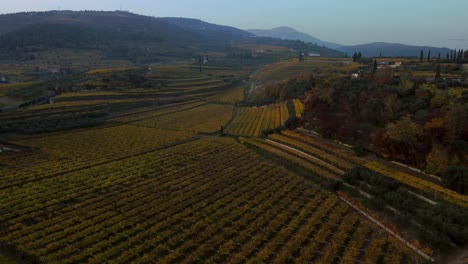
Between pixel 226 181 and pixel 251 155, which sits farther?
pixel 251 155

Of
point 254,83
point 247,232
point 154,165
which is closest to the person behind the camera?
point 247,232

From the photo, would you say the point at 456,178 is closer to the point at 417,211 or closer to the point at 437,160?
the point at 437,160

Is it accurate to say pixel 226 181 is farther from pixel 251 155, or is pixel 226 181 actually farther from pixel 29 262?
pixel 29 262

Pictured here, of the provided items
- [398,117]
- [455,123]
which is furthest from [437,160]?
[398,117]

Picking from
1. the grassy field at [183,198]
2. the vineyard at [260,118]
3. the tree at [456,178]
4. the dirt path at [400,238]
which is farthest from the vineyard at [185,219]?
the vineyard at [260,118]

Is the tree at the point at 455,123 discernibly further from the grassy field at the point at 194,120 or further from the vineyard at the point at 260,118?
the grassy field at the point at 194,120

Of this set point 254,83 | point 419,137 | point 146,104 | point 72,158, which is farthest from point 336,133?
point 254,83

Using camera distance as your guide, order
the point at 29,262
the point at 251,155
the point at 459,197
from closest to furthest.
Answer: the point at 29,262
the point at 459,197
the point at 251,155

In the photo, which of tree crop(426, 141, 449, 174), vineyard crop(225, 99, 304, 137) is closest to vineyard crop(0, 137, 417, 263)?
tree crop(426, 141, 449, 174)
